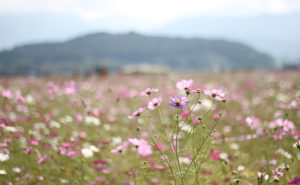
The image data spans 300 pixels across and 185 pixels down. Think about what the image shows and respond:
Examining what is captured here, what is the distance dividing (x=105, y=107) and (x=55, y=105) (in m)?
1.18

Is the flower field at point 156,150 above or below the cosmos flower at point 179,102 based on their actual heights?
below

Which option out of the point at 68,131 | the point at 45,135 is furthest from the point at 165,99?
the point at 45,135

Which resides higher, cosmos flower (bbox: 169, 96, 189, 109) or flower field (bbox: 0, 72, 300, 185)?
cosmos flower (bbox: 169, 96, 189, 109)

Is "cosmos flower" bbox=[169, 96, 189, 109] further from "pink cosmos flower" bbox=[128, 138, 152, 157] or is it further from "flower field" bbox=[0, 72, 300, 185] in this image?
"pink cosmos flower" bbox=[128, 138, 152, 157]

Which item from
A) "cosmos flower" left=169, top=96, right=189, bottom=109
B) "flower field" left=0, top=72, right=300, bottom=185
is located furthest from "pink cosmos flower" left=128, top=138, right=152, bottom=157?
"cosmos flower" left=169, top=96, right=189, bottom=109

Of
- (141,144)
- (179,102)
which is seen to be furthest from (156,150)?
(179,102)

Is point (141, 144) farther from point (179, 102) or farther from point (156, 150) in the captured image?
point (156, 150)

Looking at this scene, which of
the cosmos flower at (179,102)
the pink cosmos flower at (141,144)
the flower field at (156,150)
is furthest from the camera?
the pink cosmos flower at (141,144)

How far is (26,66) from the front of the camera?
472 ft

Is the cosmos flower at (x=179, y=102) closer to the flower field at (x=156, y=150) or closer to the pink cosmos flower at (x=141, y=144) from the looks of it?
the flower field at (x=156, y=150)

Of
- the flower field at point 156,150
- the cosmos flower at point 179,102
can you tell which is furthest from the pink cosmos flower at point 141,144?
the cosmos flower at point 179,102

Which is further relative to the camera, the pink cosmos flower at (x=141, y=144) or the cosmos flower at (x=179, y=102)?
the pink cosmos flower at (x=141, y=144)

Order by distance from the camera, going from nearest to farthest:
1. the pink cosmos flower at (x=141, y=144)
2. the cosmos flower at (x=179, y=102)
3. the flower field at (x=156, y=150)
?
the cosmos flower at (x=179, y=102), the flower field at (x=156, y=150), the pink cosmos flower at (x=141, y=144)

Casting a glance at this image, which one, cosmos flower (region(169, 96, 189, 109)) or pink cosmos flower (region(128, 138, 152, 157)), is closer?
cosmos flower (region(169, 96, 189, 109))
